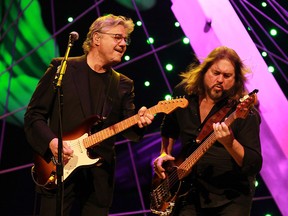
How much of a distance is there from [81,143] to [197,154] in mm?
771

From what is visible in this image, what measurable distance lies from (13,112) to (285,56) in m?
3.03

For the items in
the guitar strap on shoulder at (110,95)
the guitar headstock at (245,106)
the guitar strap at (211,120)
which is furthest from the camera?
the guitar strap on shoulder at (110,95)

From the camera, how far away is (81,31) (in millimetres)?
5609

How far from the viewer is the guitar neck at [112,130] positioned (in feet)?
11.1

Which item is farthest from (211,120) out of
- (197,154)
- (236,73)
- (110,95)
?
(110,95)

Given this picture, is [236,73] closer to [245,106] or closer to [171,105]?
[245,106]

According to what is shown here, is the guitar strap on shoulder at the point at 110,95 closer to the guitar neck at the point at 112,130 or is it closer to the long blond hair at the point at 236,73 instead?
the guitar neck at the point at 112,130

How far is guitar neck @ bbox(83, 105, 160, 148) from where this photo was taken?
338 cm

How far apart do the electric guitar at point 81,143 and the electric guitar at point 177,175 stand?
0.34m

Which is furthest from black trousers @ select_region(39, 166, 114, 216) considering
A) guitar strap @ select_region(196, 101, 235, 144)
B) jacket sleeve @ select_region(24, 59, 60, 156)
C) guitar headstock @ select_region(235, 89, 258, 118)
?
guitar headstock @ select_region(235, 89, 258, 118)

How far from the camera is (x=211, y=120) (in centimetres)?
334

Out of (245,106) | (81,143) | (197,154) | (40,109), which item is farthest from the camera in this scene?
(40,109)

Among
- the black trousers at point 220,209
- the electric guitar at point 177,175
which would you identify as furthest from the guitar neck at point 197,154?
the black trousers at point 220,209

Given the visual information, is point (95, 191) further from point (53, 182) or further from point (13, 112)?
point (13, 112)
